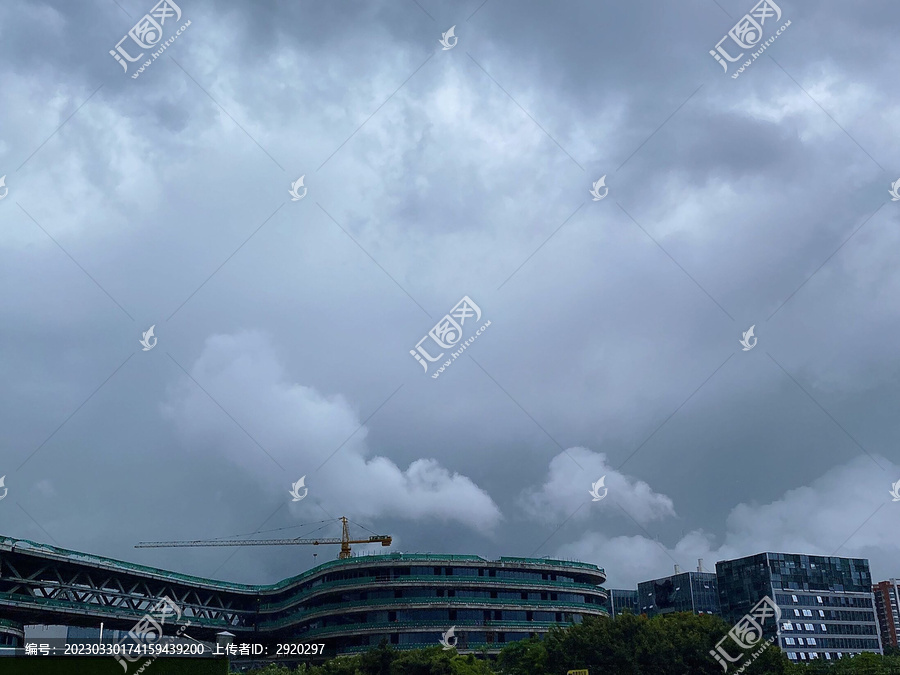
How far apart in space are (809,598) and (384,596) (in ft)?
348

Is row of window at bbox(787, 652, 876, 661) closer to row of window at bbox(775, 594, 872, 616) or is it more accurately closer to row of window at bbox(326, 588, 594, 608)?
row of window at bbox(775, 594, 872, 616)

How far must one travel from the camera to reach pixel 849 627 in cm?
17562

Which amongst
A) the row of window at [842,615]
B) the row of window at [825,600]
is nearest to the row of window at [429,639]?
the row of window at [825,600]

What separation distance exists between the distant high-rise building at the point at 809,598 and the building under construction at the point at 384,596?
57704 mm

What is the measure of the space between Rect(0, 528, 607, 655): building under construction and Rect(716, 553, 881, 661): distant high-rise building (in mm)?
57704

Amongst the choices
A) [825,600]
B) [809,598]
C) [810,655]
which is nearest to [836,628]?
[825,600]

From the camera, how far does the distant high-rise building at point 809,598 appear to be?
168000 millimetres

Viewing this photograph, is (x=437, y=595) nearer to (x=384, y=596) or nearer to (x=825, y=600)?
(x=384, y=596)

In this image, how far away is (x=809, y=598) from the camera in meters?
173

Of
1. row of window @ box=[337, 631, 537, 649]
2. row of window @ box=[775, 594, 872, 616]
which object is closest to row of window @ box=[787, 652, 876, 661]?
row of window @ box=[775, 594, 872, 616]

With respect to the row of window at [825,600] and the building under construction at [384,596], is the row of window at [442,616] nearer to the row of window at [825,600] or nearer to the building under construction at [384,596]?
the building under construction at [384,596]

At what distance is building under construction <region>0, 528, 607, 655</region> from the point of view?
111 m

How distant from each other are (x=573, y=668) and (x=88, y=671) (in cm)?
6950

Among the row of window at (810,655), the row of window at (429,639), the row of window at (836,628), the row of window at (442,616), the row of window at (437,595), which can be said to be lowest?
the row of window at (810,655)
